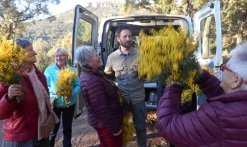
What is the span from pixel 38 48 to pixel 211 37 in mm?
51567

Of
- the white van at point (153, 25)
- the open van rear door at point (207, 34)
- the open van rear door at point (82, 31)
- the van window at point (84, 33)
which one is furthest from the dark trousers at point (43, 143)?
the open van rear door at point (207, 34)

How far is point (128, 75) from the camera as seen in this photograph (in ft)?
10.4

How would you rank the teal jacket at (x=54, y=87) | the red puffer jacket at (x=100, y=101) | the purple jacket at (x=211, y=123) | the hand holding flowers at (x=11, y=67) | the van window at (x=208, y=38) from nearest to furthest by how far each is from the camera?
the purple jacket at (x=211, y=123) → the hand holding flowers at (x=11, y=67) → the red puffer jacket at (x=100, y=101) → the teal jacket at (x=54, y=87) → the van window at (x=208, y=38)

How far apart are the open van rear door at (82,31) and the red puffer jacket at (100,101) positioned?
164cm

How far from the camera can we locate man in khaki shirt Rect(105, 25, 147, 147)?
125 inches

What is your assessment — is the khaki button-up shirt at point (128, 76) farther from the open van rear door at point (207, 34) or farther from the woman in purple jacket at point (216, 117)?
the woman in purple jacket at point (216, 117)

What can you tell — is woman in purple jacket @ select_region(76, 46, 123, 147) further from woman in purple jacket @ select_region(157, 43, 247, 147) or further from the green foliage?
the green foliage

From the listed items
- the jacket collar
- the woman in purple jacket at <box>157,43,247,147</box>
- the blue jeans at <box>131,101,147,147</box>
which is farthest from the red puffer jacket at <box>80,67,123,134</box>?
the jacket collar

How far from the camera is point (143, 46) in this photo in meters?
1.67

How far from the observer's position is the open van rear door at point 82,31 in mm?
4215

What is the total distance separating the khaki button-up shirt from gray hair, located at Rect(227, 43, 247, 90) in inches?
72.9

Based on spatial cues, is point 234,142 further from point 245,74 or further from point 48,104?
point 48,104

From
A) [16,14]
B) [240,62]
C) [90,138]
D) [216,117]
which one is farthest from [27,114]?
[16,14]

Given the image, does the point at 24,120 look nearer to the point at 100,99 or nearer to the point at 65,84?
the point at 100,99
